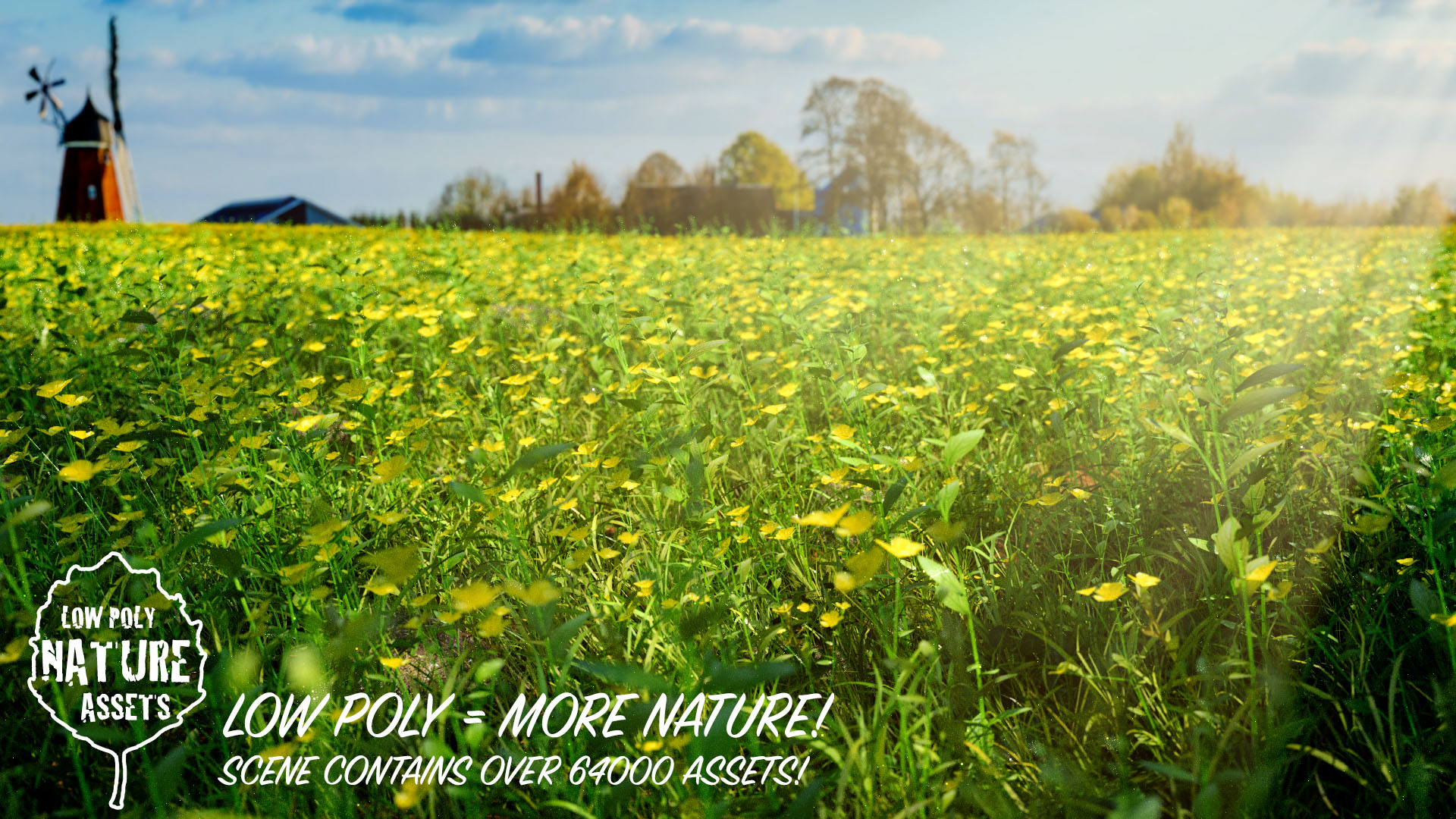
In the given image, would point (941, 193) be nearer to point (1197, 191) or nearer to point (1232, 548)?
point (1197, 191)

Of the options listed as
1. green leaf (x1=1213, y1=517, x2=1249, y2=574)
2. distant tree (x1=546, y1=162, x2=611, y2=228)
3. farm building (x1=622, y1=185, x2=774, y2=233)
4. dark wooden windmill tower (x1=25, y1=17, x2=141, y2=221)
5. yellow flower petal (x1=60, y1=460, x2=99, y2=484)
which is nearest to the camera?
green leaf (x1=1213, y1=517, x2=1249, y2=574)

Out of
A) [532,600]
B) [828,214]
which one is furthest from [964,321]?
[828,214]

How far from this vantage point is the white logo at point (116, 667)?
5.60 feet

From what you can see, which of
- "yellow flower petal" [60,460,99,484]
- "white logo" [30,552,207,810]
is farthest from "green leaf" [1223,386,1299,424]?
"yellow flower petal" [60,460,99,484]

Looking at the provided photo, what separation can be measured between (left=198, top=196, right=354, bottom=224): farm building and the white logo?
52739 mm

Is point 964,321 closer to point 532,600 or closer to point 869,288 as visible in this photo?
point 869,288

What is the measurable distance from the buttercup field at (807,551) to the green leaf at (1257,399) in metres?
0.02

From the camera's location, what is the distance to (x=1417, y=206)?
1255 inches

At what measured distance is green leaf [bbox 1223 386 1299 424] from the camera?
4.82 feet

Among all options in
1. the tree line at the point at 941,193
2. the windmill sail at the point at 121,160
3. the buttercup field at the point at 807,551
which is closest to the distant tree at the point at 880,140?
the tree line at the point at 941,193

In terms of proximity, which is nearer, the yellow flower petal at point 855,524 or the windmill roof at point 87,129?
the yellow flower petal at point 855,524

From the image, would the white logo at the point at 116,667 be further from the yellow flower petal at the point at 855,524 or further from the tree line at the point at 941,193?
the tree line at the point at 941,193

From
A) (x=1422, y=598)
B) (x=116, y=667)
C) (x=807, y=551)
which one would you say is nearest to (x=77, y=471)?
A: (x=116, y=667)

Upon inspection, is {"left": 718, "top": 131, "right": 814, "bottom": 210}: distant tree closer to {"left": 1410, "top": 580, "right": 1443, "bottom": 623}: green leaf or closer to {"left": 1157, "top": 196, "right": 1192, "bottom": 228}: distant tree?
{"left": 1157, "top": 196, "right": 1192, "bottom": 228}: distant tree
